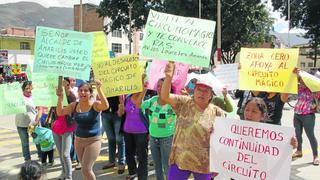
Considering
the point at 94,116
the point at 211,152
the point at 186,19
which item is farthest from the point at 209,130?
the point at 94,116

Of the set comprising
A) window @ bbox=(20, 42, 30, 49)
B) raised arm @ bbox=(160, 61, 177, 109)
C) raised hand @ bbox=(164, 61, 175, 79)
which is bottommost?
raised arm @ bbox=(160, 61, 177, 109)

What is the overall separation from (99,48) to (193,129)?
280 cm

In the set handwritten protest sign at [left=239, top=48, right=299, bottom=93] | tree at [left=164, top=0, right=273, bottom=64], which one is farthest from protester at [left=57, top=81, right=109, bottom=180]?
tree at [left=164, top=0, right=273, bottom=64]

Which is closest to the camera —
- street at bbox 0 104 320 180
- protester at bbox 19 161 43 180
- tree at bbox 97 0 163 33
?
protester at bbox 19 161 43 180

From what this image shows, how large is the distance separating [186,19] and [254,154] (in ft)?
5.65

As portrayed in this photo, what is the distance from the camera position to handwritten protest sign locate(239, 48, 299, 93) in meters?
4.51

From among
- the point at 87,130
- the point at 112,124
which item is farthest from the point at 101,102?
the point at 112,124

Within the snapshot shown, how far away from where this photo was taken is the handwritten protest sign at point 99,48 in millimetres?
6102

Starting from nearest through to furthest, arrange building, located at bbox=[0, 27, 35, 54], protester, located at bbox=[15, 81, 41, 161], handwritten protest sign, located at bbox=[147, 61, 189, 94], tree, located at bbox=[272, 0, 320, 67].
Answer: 1. handwritten protest sign, located at bbox=[147, 61, 189, 94]
2. protester, located at bbox=[15, 81, 41, 161]
3. tree, located at bbox=[272, 0, 320, 67]
4. building, located at bbox=[0, 27, 35, 54]

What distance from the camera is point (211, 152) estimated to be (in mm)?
3760

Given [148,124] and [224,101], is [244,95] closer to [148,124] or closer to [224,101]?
[148,124]

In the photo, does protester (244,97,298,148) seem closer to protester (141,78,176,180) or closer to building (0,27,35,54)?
protester (141,78,176,180)

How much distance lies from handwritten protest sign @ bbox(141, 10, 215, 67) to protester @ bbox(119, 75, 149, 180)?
137cm

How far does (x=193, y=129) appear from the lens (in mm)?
3854
